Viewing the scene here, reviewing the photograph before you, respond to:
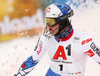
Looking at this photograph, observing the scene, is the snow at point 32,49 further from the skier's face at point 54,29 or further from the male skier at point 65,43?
the skier's face at point 54,29

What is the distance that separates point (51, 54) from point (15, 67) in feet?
13.4

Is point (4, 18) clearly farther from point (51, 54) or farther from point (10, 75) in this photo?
point (51, 54)

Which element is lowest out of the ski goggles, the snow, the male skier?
the snow

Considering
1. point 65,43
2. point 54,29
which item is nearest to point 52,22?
point 54,29

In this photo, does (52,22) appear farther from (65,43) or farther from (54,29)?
(65,43)

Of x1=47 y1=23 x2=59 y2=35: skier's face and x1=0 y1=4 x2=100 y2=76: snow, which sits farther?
x1=0 y1=4 x2=100 y2=76: snow

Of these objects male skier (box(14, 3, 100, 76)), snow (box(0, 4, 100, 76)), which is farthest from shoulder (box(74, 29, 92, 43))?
snow (box(0, 4, 100, 76))

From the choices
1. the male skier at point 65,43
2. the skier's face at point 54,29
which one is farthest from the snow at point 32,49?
the skier's face at point 54,29

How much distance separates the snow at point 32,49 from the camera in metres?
5.69

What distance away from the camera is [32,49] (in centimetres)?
711

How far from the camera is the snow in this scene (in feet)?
18.7

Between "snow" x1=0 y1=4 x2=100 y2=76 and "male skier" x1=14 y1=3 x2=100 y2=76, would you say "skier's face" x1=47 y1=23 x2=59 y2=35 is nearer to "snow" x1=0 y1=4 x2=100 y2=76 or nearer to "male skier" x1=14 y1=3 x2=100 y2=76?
"male skier" x1=14 y1=3 x2=100 y2=76

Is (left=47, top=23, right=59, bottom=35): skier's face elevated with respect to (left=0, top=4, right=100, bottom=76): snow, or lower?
elevated

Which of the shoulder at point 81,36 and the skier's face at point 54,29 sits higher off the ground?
the skier's face at point 54,29
